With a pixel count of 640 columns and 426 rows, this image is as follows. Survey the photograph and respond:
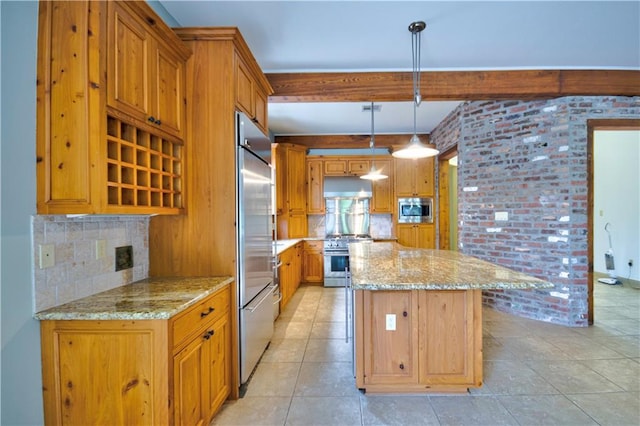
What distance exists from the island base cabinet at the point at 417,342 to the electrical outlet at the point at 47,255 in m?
1.77

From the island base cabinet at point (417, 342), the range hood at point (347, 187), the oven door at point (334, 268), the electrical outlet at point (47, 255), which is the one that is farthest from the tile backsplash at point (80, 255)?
the range hood at point (347, 187)

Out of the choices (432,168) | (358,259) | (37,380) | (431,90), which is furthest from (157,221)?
(432,168)

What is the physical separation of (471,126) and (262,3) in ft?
9.99

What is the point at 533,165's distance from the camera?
3332mm

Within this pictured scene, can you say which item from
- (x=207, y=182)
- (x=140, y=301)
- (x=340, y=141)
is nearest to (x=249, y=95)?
(x=207, y=182)

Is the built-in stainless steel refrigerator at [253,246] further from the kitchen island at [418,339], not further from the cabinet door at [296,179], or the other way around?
the cabinet door at [296,179]

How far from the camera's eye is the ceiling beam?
118 inches

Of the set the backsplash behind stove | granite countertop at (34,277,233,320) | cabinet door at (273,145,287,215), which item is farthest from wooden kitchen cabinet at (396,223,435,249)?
granite countertop at (34,277,233,320)

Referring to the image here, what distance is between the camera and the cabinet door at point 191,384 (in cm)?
137

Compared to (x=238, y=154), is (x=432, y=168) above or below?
above

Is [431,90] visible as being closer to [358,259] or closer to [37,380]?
[358,259]

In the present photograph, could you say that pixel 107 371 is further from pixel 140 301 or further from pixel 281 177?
pixel 281 177

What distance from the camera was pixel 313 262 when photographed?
512 cm

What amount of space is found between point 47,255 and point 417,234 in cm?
498
